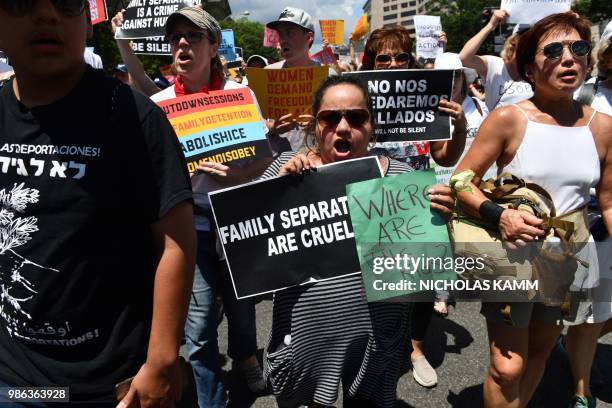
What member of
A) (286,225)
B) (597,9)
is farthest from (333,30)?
(597,9)

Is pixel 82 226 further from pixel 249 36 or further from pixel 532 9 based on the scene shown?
pixel 249 36

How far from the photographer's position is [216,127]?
8.64 ft

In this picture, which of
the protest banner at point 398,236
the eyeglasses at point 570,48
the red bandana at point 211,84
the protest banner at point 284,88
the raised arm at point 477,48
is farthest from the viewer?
the raised arm at point 477,48

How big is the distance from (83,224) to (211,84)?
1675 millimetres

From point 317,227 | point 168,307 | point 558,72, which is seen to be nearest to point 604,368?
point 558,72

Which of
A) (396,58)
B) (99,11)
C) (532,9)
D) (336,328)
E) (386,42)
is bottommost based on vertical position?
(336,328)

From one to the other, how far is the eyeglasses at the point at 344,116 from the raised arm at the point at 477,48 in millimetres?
2510

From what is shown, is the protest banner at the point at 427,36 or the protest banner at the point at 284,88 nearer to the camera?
the protest banner at the point at 284,88

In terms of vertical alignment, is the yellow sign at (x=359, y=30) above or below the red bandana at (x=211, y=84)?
above

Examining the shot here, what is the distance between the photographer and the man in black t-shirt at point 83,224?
1.29 m

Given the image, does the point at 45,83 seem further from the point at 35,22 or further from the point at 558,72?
the point at 558,72

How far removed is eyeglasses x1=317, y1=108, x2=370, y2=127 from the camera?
1980 mm

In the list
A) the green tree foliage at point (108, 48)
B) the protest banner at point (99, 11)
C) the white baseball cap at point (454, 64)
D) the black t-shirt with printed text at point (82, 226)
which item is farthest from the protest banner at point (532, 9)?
the green tree foliage at point (108, 48)

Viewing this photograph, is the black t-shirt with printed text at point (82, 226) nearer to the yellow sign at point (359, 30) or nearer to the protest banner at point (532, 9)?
the protest banner at point (532, 9)
